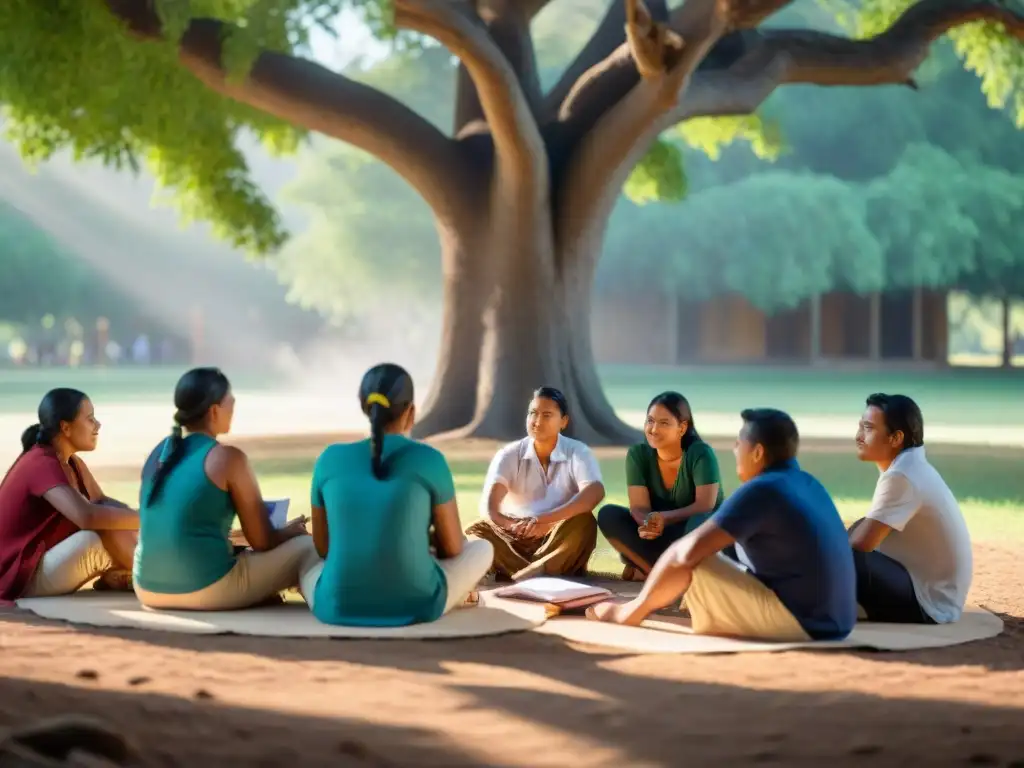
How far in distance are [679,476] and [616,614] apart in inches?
50.8

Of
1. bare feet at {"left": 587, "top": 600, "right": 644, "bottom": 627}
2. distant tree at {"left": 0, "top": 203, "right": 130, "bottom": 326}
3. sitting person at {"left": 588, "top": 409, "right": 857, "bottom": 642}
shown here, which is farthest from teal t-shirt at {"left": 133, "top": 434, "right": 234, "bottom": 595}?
distant tree at {"left": 0, "top": 203, "right": 130, "bottom": 326}

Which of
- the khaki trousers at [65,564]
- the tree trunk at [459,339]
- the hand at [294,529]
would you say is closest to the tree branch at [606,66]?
the tree trunk at [459,339]

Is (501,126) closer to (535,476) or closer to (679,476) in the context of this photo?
(535,476)

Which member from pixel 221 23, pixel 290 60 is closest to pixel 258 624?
pixel 221 23

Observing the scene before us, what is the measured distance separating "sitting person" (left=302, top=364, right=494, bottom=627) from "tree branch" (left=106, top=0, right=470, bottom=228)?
1019 centimetres

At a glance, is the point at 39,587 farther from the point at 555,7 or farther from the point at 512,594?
the point at 555,7

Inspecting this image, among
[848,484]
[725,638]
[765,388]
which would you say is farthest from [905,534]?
[765,388]

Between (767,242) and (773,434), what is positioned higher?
(767,242)

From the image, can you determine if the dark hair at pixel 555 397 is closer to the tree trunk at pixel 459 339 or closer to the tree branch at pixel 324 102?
the tree branch at pixel 324 102

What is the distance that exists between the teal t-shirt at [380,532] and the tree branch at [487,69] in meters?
9.91

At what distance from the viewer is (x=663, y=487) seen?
7.82 m

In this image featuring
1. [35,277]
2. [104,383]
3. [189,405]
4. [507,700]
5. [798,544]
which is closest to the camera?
[507,700]

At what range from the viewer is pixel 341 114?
1745 cm

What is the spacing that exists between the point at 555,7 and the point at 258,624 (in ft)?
149
